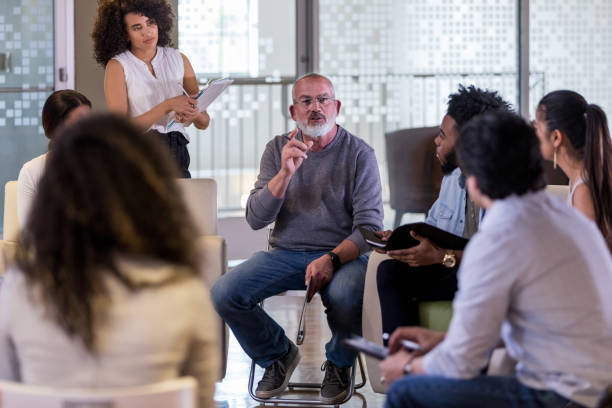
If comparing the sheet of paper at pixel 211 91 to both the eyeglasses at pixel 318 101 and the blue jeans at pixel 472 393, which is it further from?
the blue jeans at pixel 472 393

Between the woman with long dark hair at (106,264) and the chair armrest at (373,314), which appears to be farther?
the chair armrest at (373,314)

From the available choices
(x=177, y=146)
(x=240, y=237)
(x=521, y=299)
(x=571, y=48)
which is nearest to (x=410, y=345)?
(x=521, y=299)

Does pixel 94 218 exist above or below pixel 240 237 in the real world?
above

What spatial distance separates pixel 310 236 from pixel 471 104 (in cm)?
85

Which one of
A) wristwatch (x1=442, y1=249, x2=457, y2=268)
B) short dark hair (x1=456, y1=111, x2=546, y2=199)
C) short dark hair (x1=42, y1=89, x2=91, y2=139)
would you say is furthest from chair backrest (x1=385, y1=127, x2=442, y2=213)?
short dark hair (x1=456, y1=111, x2=546, y2=199)

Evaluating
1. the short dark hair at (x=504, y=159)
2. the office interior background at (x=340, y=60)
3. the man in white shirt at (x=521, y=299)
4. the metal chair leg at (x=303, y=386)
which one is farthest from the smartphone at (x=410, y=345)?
the office interior background at (x=340, y=60)

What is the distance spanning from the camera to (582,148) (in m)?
2.61

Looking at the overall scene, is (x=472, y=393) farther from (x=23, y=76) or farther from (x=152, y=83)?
(x=23, y=76)

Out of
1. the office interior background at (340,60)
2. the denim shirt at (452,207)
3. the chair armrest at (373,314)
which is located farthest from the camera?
the office interior background at (340,60)

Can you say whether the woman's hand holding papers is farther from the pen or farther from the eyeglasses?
the pen

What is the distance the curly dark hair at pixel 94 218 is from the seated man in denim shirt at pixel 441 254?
1.53 meters

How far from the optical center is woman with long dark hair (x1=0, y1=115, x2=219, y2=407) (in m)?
1.33

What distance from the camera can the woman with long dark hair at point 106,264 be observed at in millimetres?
1333

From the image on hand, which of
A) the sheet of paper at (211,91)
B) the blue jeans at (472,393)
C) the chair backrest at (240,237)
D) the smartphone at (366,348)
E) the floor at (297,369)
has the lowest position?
the floor at (297,369)
